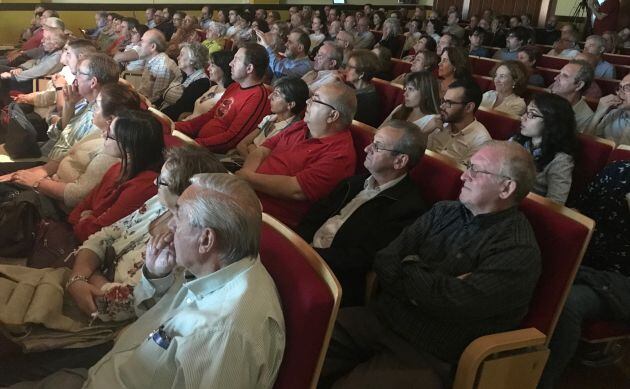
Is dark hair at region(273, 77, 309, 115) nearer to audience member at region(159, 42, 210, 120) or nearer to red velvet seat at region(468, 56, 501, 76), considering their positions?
audience member at region(159, 42, 210, 120)

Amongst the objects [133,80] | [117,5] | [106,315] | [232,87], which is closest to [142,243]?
[106,315]

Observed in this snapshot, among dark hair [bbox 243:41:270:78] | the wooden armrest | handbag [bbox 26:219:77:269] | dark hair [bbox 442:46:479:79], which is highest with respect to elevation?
dark hair [bbox 243:41:270:78]

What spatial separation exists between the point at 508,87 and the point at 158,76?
2.69 m

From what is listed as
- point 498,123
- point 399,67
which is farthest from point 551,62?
point 498,123

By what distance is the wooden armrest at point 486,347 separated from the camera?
1.54 metres

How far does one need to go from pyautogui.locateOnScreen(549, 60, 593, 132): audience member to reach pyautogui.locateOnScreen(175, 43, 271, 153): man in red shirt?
1.76 m

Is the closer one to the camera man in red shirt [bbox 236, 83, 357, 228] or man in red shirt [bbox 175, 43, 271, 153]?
man in red shirt [bbox 236, 83, 357, 228]

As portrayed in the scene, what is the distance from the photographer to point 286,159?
106 inches

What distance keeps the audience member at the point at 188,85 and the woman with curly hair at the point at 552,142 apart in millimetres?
2433

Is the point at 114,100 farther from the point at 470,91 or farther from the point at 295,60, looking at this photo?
the point at 295,60

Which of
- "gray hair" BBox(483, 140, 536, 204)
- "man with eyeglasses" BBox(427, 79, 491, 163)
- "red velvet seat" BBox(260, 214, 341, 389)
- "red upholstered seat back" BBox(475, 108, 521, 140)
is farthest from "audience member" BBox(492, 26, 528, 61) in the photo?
"red velvet seat" BBox(260, 214, 341, 389)

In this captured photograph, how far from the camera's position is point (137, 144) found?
214 cm

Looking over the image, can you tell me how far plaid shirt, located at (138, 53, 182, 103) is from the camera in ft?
15.7

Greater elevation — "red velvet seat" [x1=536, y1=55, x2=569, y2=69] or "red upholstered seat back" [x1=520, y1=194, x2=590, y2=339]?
"red upholstered seat back" [x1=520, y1=194, x2=590, y2=339]
